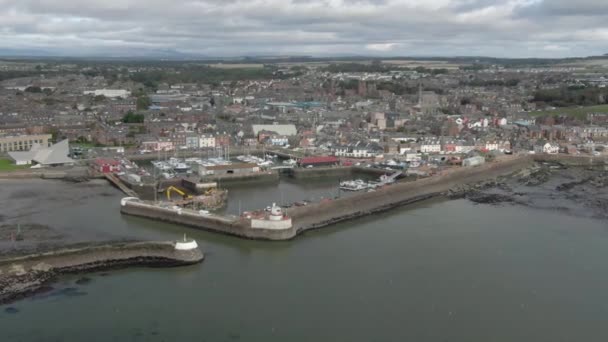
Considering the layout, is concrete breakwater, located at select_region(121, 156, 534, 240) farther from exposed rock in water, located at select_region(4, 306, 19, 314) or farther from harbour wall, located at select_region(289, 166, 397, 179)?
exposed rock in water, located at select_region(4, 306, 19, 314)

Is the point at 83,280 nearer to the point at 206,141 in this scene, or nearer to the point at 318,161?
the point at 318,161

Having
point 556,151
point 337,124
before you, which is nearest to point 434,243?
point 556,151

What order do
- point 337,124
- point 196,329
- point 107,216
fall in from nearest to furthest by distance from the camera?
point 196,329 → point 107,216 → point 337,124

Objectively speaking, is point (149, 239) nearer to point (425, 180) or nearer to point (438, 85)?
point (425, 180)

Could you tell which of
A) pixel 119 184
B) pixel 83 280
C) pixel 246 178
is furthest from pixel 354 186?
pixel 83 280

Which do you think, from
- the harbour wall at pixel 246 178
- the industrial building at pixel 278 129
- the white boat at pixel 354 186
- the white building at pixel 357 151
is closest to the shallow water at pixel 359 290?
the white boat at pixel 354 186

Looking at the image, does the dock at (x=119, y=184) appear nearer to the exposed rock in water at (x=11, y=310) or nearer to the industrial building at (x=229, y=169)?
the industrial building at (x=229, y=169)

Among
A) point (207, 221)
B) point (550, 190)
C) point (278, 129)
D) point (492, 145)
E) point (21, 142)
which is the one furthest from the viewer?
point (278, 129)

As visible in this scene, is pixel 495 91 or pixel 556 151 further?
pixel 495 91
